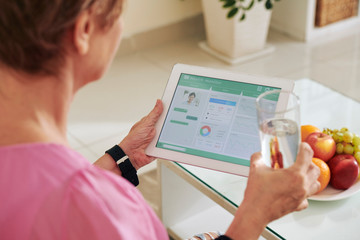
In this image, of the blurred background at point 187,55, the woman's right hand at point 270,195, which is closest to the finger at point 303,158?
the woman's right hand at point 270,195

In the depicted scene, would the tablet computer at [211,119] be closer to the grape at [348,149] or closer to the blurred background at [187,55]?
the grape at [348,149]

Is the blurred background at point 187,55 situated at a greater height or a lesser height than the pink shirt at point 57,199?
greater

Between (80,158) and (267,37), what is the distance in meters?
2.93

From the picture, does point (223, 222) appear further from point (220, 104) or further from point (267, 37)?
point (267, 37)

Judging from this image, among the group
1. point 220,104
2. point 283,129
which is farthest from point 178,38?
point 283,129

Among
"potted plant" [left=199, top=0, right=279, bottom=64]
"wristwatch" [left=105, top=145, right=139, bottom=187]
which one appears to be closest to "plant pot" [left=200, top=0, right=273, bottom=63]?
"potted plant" [left=199, top=0, right=279, bottom=64]

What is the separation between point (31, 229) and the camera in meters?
0.77

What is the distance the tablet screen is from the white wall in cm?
207

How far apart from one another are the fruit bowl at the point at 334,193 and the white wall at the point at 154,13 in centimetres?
222

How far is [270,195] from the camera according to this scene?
103 centimetres

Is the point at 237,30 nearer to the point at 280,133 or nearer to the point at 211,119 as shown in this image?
the point at 211,119

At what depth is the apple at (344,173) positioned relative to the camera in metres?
1.46

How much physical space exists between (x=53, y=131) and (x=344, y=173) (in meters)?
0.87

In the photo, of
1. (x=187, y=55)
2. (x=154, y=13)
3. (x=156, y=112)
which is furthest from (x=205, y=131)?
(x=154, y=13)
